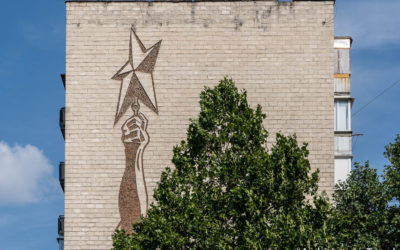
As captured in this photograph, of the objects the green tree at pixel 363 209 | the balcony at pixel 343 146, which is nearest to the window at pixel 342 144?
the balcony at pixel 343 146

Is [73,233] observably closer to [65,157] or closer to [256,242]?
[65,157]

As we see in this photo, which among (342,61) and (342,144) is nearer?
(342,144)

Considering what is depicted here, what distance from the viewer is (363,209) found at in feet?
111

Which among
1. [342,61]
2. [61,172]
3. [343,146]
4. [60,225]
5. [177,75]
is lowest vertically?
[60,225]

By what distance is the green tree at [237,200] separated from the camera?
29.9 metres

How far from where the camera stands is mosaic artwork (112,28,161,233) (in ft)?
125

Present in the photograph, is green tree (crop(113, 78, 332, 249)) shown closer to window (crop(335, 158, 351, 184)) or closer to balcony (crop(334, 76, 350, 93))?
window (crop(335, 158, 351, 184))

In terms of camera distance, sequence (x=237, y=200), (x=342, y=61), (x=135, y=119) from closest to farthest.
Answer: (x=237, y=200) < (x=135, y=119) < (x=342, y=61)

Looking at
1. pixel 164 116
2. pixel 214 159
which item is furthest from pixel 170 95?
pixel 214 159

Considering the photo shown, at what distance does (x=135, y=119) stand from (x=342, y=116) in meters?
9.75

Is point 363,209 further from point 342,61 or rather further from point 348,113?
point 342,61

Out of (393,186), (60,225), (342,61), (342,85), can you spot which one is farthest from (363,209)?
(60,225)

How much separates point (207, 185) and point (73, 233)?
909cm

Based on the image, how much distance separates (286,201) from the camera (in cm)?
3084
